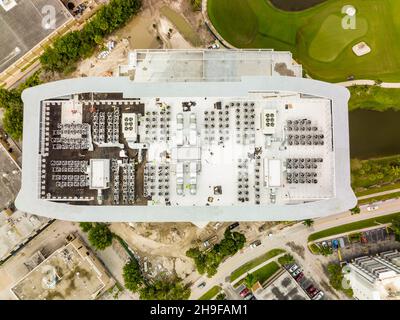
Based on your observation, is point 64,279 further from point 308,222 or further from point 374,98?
point 374,98

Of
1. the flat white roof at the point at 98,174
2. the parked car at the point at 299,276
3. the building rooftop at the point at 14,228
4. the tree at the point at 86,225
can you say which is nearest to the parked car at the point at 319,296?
the parked car at the point at 299,276

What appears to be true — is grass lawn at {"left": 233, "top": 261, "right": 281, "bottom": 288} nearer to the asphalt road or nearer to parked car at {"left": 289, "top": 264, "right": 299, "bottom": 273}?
parked car at {"left": 289, "top": 264, "right": 299, "bottom": 273}

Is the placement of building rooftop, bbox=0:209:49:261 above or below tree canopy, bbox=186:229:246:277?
above

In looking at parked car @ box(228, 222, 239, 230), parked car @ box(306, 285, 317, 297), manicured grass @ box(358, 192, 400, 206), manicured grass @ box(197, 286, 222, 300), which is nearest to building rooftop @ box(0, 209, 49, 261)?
manicured grass @ box(197, 286, 222, 300)

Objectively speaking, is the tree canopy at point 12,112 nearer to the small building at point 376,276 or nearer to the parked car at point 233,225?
the parked car at point 233,225

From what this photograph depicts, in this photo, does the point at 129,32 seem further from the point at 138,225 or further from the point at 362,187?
the point at 362,187

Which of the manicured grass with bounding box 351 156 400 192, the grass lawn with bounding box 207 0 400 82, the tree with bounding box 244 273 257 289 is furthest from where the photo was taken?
the grass lawn with bounding box 207 0 400 82

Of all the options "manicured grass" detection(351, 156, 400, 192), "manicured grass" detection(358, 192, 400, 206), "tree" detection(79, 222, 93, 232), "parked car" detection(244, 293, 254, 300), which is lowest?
"parked car" detection(244, 293, 254, 300)

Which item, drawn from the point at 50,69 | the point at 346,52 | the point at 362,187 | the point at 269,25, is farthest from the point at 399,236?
the point at 50,69
